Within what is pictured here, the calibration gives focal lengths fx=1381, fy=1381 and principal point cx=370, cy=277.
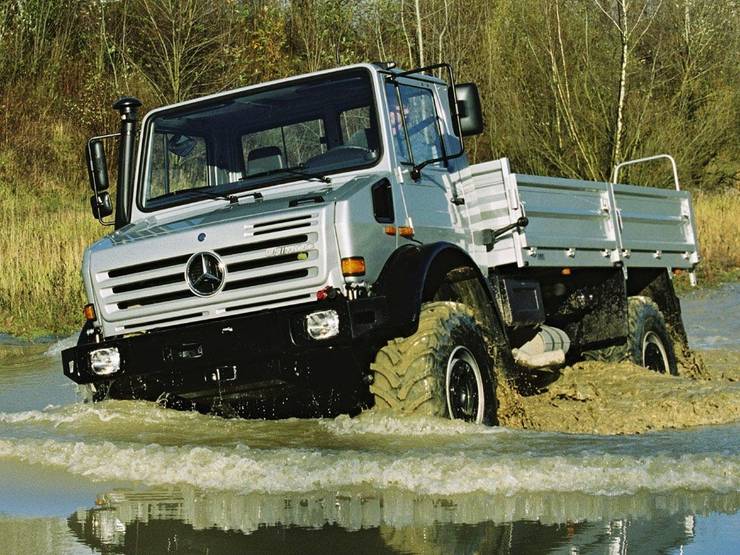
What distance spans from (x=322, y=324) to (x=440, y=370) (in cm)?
80

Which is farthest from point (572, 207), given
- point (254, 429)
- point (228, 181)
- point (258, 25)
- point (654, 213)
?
point (258, 25)

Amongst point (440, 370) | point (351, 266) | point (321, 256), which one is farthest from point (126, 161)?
point (440, 370)

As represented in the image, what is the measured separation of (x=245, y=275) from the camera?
7750 millimetres

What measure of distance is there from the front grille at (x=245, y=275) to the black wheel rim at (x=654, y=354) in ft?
16.8

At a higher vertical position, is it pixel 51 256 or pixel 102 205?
pixel 51 256

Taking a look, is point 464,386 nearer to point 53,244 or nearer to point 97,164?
point 97,164

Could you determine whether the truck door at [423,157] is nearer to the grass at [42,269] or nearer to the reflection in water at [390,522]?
the reflection in water at [390,522]

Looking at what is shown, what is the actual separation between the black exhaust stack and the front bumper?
4.70ft

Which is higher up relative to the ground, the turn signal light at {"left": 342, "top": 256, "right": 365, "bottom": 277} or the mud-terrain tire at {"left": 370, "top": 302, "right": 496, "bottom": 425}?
the turn signal light at {"left": 342, "top": 256, "right": 365, "bottom": 277}

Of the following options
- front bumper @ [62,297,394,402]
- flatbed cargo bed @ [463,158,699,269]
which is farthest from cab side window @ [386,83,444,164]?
front bumper @ [62,297,394,402]

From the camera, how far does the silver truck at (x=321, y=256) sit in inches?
303

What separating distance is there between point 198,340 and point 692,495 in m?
3.01

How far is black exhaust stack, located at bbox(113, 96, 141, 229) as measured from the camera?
925 cm

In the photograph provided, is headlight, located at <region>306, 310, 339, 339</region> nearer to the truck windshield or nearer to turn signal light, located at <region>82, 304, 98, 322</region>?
the truck windshield
